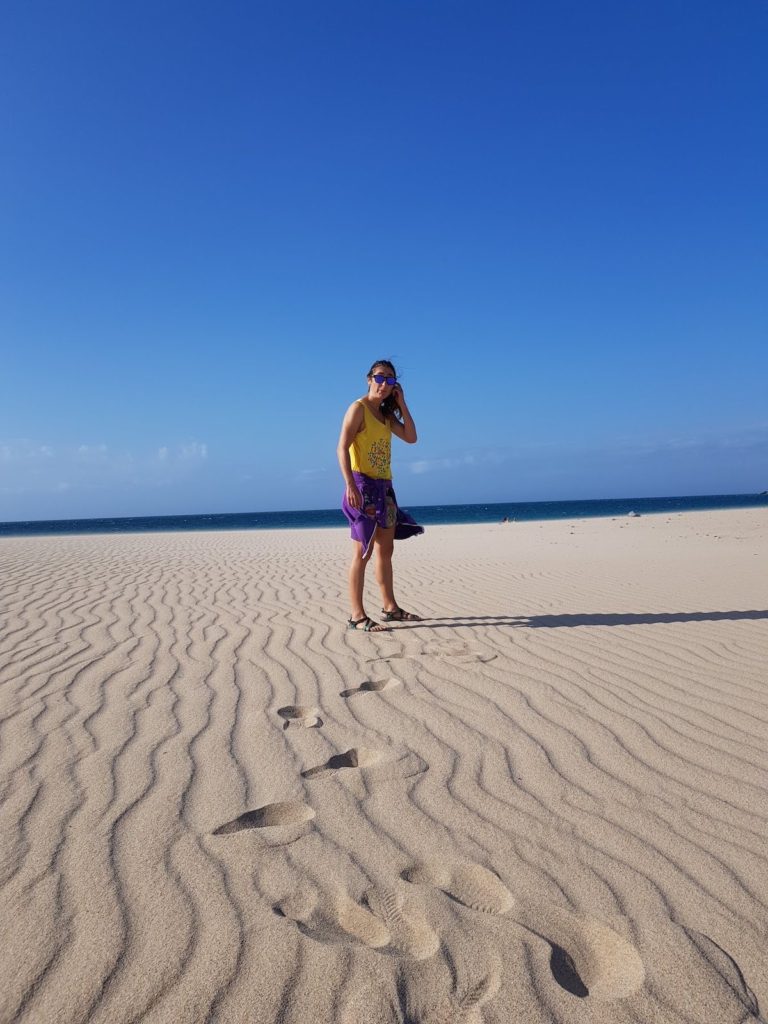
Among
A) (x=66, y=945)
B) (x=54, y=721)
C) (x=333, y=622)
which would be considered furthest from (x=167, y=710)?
(x=333, y=622)

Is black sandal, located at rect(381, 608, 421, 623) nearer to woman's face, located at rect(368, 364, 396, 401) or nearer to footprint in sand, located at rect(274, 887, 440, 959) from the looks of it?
woman's face, located at rect(368, 364, 396, 401)

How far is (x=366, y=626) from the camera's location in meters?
4.82

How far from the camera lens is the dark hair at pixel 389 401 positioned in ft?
15.7

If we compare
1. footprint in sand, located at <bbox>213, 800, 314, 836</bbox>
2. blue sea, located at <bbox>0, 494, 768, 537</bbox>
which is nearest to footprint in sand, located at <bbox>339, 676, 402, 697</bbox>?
footprint in sand, located at <bbox>213, 800, 314, 836</bbox>

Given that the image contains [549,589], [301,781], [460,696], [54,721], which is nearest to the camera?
[301,781]

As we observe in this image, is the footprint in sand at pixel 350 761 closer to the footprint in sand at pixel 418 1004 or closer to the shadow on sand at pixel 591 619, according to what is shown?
the footprint in sand at pixel 418 1004

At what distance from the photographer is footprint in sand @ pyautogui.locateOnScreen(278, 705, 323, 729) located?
9.67ft

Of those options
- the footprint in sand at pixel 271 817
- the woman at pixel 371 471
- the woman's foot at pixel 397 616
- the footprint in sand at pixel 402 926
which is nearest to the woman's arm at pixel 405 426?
the woman at pixel 371 471

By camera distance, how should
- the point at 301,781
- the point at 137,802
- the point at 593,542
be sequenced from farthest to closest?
the point at 593,542 → the point at 301,781 → the point at 137,802

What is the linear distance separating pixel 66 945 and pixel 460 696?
215 centimetres

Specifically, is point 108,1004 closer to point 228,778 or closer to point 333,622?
point 228,778

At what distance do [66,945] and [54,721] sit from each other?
1.72 metres

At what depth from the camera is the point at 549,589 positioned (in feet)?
23.7

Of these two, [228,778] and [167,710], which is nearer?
[228,778]
